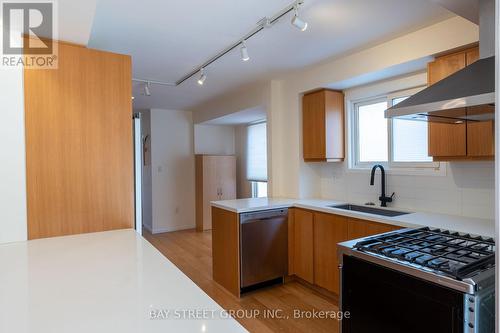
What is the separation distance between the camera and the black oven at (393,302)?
133 cm

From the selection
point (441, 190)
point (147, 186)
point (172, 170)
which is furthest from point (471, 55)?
point (147, 186)

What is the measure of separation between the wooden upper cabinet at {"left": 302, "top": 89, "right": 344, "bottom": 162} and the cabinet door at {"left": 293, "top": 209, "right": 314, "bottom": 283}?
0.74 m

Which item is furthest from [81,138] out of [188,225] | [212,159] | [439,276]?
[188,225]

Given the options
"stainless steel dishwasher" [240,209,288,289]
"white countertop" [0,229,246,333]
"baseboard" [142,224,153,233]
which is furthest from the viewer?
"baseboard" [142,224,153,233]

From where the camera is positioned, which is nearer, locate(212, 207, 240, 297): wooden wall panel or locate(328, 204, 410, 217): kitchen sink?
locate(328, 204, 410, 217): kitchen sink

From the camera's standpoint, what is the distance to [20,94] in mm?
1701

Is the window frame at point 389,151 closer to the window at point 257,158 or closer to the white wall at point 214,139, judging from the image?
the window at point 257,158

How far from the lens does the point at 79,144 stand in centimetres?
189

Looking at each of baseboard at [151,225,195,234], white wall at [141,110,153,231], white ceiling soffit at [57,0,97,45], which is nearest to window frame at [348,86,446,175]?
white ceiling soffit at [57,0,97,45]

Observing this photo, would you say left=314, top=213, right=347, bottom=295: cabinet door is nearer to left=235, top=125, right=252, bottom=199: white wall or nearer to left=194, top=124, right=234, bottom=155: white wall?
left=235, top=125, right=252, bottom=199: white wall

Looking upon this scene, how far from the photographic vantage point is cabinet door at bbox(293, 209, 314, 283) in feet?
10.0

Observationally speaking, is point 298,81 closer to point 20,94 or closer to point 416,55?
point 416,55

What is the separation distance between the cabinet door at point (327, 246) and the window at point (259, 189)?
8.93 feet

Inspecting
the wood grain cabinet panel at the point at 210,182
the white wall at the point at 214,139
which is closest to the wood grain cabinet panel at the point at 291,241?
the wood grain cabinet panel at the point at 210,182
